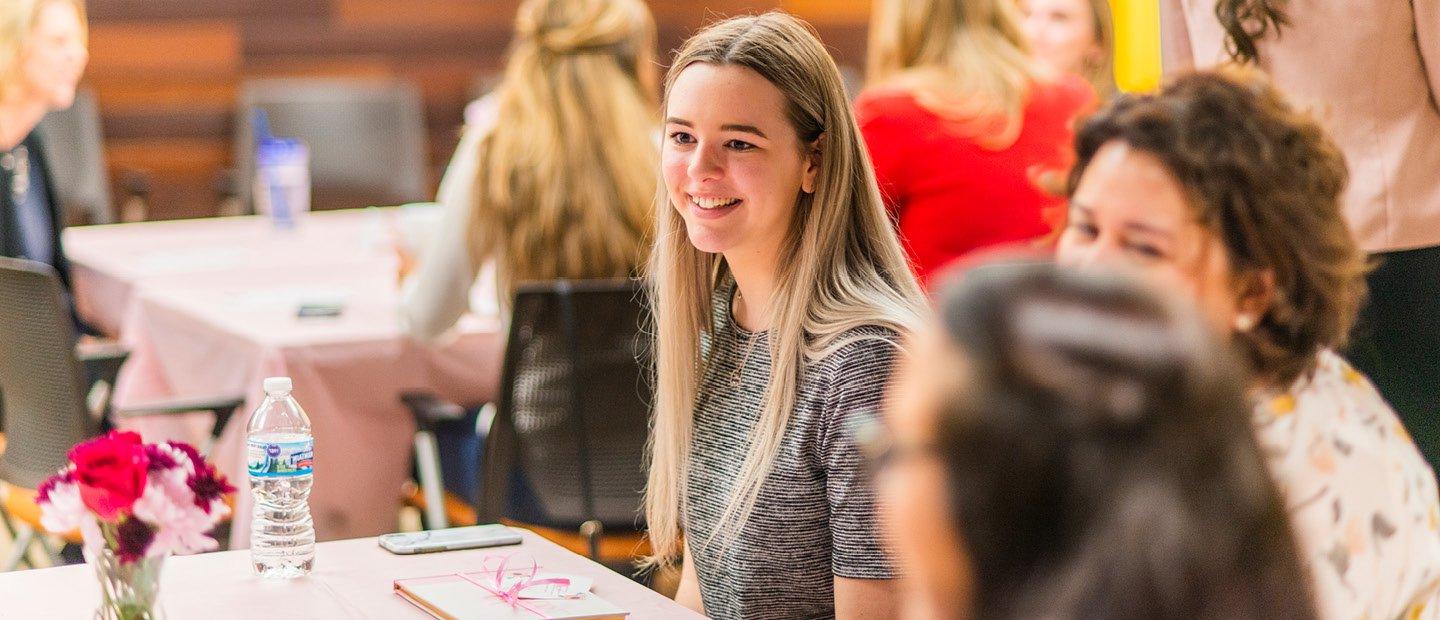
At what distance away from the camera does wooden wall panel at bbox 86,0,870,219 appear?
20.8 feet

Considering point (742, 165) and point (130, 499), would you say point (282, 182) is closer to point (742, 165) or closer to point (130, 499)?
point (742, 165)

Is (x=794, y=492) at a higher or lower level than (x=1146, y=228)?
lower

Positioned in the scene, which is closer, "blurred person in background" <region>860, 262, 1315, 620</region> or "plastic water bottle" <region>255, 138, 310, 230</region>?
"blurred person in background" <region>860, 262, 1315, 620</region>

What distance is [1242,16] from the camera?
2207 millimetres

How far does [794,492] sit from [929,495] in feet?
3.09

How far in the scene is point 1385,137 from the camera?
220 cm

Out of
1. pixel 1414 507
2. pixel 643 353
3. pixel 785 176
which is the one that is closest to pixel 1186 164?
pixel 1414 507

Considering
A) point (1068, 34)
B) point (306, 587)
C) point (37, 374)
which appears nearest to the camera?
point (306, 587)

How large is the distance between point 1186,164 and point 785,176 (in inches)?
21.1

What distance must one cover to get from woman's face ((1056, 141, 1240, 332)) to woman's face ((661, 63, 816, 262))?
427mm

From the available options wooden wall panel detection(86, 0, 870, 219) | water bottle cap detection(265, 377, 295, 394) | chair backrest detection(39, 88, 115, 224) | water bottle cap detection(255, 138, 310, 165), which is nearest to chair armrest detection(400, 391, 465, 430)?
water bottle cap detection(265, 377, 295, 394)

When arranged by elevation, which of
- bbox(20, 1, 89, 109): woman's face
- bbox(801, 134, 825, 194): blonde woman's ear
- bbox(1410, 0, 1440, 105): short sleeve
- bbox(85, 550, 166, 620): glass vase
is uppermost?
bbox(20, 1, 89, 109): woman's face

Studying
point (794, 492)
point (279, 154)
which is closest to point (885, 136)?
point (794, 492)

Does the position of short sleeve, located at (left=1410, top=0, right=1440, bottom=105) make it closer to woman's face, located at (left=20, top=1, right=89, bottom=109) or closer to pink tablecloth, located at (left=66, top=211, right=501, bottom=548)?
pink tablecloth, located at (left=66, top=211, right=501, bottom=548)
